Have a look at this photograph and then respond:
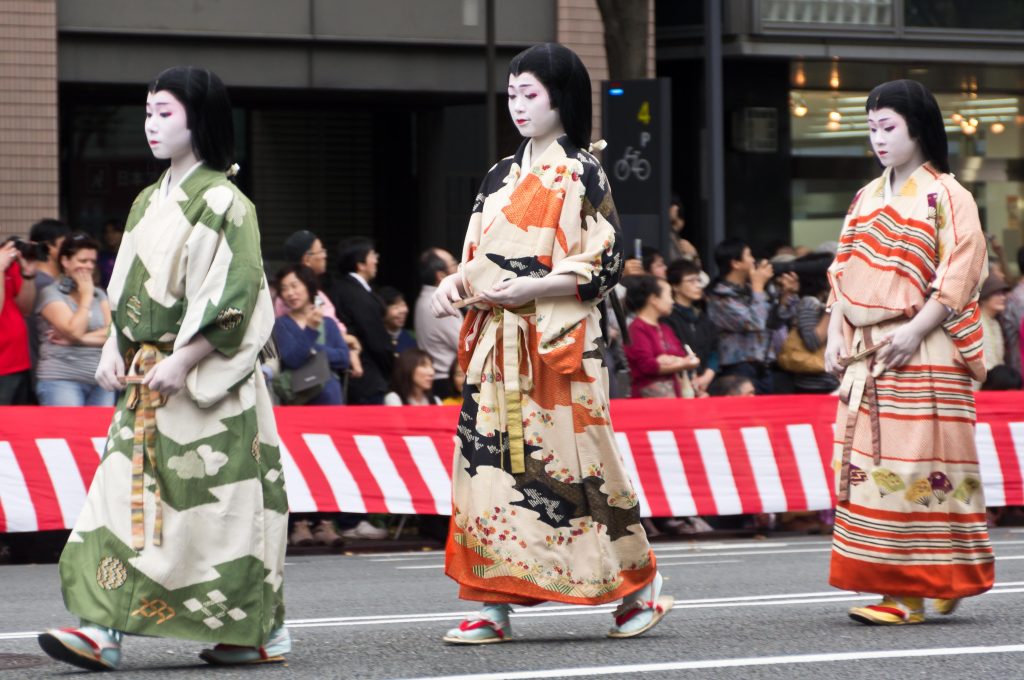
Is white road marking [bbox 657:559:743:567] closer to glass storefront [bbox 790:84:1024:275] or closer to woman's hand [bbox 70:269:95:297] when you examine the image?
woman's hand [bbox 70:269:95:297]

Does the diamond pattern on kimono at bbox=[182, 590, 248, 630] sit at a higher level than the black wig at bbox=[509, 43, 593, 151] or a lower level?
lower

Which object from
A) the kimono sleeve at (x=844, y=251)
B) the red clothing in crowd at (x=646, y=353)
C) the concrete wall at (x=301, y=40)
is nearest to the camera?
the kimono sleeve at (x=844, y=251)

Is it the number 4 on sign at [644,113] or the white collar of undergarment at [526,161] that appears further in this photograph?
the number 4 on sign at [644,113]

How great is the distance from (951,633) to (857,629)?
1.01 ft

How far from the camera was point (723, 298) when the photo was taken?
13.0m

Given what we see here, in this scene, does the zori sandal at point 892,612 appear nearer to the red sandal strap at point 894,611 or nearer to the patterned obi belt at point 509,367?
the red sandal strap at point 894,611

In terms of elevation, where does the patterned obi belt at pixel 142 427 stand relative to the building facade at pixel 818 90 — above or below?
below

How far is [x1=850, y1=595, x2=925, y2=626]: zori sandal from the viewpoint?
21.9ft

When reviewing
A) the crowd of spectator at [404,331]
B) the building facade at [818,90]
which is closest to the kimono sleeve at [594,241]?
the crowd of spectator at [404,331]

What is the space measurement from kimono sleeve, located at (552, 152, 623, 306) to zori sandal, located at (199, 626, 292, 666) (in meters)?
1.43

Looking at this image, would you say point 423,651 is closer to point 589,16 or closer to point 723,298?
point 723,298

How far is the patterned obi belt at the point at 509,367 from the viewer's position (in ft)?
20.3

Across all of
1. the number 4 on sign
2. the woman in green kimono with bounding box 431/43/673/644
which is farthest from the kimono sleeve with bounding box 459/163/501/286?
the number 4 on sign

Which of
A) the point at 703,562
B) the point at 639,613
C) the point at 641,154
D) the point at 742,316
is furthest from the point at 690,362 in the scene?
the point at 639,613
